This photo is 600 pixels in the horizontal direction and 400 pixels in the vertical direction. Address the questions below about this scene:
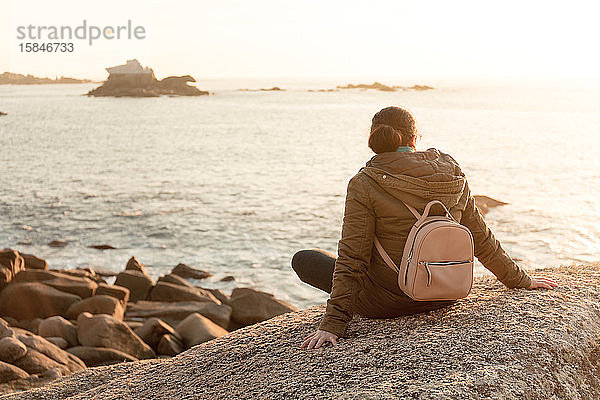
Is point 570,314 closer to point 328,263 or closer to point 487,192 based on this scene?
point 328,263

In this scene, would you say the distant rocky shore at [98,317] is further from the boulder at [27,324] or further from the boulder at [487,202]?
the boulder at [487,202]

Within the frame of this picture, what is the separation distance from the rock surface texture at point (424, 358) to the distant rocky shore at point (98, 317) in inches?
102

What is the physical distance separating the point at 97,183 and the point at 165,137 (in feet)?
100

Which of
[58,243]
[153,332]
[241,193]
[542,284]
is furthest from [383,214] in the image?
[241,193]

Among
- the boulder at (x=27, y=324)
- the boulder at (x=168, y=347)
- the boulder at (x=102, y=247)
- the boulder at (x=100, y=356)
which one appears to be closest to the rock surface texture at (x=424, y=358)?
the boulder at (x=100, y=356)

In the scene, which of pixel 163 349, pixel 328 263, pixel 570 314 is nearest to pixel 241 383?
pixel 328 263

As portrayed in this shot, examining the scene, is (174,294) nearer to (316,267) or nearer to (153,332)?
(153,332)

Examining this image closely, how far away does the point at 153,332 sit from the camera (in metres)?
8.88

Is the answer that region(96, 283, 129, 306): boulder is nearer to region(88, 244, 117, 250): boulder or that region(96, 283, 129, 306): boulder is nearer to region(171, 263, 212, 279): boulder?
region(171, 263, 212, 279): boulder

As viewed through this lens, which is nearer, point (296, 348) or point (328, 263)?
point (296, 348)

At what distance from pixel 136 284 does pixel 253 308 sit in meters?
2.93

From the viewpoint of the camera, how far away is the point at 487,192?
2769 cm

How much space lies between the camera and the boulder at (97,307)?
34.8ft

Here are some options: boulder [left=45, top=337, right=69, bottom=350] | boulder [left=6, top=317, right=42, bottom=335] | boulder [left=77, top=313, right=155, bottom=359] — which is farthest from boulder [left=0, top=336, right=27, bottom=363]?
boulder [left=6, top=317, right=42, bottom=335]
